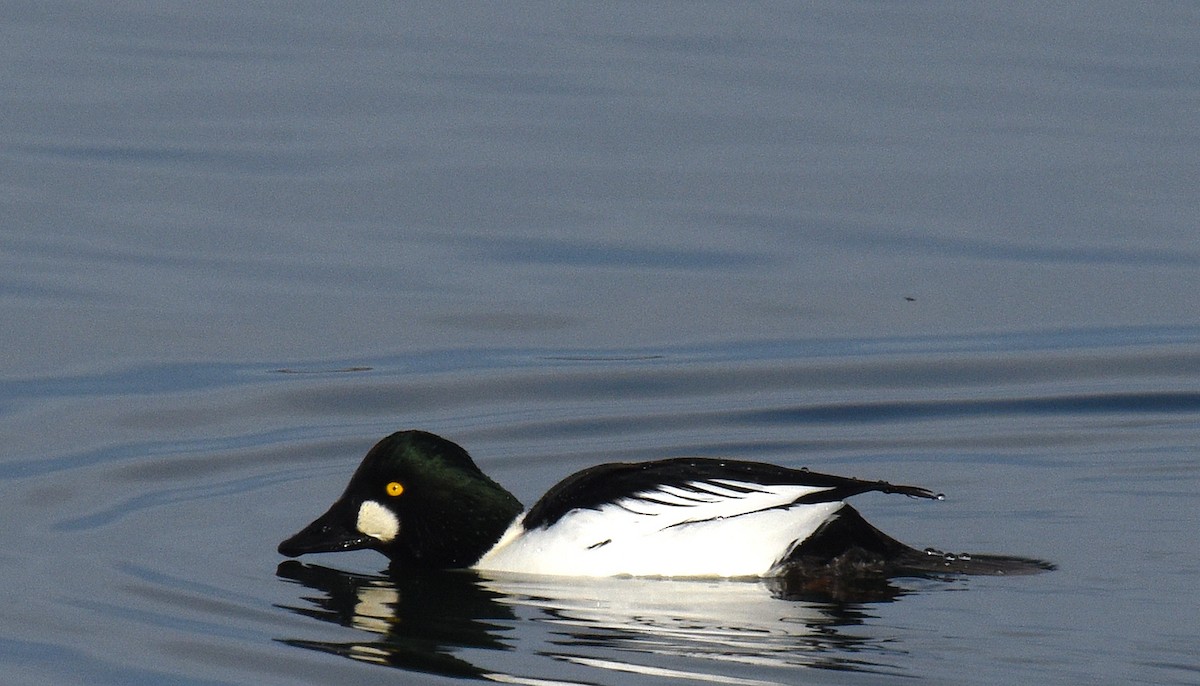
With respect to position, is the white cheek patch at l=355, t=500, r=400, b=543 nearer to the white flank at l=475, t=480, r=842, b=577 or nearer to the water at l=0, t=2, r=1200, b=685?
the water at l=0, t=2, r=1200, b=685

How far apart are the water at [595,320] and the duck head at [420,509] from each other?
17 centimetres

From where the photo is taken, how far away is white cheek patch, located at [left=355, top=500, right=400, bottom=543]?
7902 mm

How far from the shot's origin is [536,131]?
15.0 metres

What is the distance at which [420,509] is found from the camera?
25.9 feet

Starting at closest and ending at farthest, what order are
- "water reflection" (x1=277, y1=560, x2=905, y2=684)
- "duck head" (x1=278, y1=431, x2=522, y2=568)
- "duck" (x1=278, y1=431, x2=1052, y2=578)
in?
"water reflection" (x1=277, y1=560, x2=905, y2=684), "duck" (x1=278, y1=431, x2=1052, y2=578), "duck head" (x1=278, y1=431, x2=522, y2=568)

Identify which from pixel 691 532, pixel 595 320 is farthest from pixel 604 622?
pixel 595 320

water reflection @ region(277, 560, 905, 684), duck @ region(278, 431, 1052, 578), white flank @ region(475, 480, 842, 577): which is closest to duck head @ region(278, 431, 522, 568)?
water reflection @ region(277, 560, 905, 684)

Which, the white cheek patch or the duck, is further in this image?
the white cheek patch

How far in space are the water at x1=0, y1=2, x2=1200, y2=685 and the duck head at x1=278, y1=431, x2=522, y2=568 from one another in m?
A: 0.17

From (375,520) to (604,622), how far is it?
54.7 inches

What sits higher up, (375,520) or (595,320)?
(595,320)

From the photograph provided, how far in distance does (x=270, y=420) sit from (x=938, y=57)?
29.3 ft

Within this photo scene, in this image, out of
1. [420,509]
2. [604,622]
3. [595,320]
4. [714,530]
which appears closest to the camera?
[604,622]

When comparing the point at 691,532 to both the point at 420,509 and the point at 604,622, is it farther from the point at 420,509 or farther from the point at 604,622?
the point at 420,509
